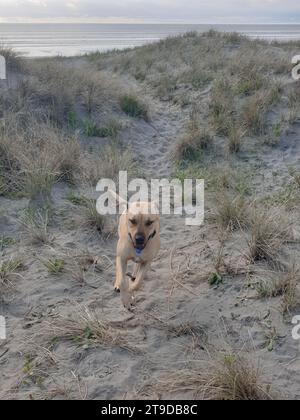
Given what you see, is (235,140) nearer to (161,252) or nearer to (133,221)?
(161,252)

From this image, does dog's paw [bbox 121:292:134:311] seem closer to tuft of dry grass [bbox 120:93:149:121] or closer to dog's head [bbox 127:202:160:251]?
dog's head [bbox 127:202:160:251]

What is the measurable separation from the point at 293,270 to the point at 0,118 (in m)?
5.90

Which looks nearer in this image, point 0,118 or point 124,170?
point 124,170

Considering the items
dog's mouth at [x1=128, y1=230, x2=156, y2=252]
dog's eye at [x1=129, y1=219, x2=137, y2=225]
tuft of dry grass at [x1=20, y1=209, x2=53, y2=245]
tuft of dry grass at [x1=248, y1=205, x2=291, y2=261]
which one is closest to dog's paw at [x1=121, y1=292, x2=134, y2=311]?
dog's mouth at [x1=128, y1=230, x2=156, y2=252]

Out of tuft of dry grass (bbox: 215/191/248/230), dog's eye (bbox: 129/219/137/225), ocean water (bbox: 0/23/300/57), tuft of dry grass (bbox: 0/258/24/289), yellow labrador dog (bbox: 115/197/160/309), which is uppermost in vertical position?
dog's eye (bbox: 129/219/137/225)

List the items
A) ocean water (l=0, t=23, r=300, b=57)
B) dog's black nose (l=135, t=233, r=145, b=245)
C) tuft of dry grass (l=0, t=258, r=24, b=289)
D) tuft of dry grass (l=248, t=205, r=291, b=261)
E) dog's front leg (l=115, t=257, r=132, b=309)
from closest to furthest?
dog's black nose (l=135, t=233, r=145, b=245) → dog's front leg (l=115, t=257, r=132, b=309) → tuft of dry grass (l=0, t=258, r=24, b=289) → tuft of dry grass (l=248, t=205, r=291, b=261) → ocean water (l=0, t=23, r=300, b=57)

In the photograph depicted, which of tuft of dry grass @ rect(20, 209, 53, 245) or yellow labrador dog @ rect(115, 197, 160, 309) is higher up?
yellow labrador dog @ rect(115, 197, 160, 309)

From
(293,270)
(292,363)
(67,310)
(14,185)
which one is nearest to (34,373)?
(67,310)

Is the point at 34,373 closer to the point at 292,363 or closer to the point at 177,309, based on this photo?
the point at 177,309

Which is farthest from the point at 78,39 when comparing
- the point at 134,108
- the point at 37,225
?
the point at 37,225

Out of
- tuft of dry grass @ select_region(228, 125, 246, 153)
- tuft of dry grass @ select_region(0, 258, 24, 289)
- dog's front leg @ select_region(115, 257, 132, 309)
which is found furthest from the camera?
tuft of dry grass @ select_region(228, 125, 246, 153)

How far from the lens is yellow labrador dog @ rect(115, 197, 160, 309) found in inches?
141

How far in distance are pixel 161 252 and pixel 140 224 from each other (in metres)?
1.41

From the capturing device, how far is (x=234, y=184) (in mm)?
6582
